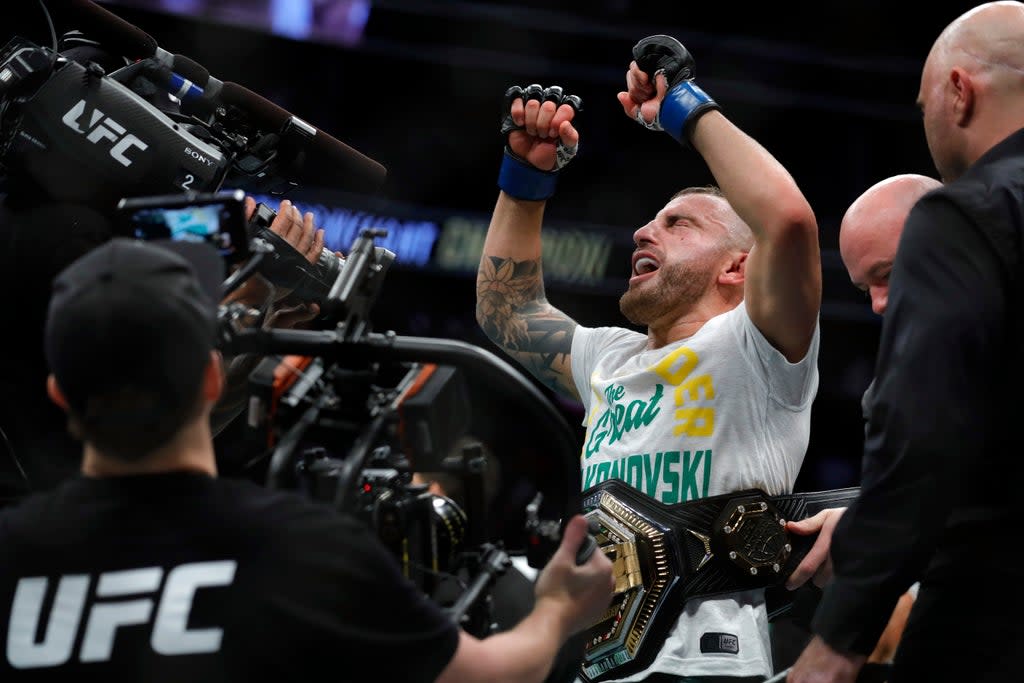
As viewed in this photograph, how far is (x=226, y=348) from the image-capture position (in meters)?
1.33

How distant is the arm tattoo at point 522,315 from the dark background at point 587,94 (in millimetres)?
2346

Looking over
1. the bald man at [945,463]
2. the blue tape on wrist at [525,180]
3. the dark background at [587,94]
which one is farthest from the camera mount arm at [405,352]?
the dark background at [587,94]

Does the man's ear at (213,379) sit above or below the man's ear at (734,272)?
below

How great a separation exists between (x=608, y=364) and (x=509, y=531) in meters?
3.13

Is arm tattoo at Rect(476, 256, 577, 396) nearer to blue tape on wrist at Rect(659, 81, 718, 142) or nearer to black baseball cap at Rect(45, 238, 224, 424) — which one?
blue tape on wrist at Rect(659, 81, 718, 142)

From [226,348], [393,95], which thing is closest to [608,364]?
[226,348]

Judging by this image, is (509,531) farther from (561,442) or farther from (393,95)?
(561,442)

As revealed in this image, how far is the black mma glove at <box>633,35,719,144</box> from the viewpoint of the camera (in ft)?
6.49

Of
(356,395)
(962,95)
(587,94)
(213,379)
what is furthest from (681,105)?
(587,94)

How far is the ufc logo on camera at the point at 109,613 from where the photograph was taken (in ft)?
3.84

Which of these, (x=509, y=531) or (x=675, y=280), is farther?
(x=509, y=531)

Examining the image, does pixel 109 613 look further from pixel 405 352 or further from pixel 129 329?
pixel 405 352

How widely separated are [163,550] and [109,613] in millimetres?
81

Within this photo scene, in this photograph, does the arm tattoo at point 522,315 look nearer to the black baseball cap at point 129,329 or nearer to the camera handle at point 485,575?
the camera handle at point 485,575
